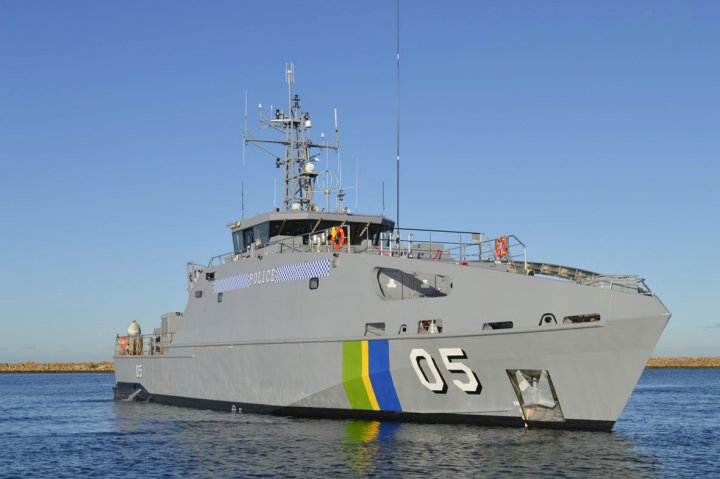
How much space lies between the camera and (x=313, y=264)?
2202 cm

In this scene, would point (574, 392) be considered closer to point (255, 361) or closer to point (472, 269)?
point (472, 269)

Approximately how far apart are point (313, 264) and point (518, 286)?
21.1 feet

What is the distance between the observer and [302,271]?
22.3 meters

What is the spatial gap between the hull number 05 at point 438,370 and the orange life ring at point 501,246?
2928 millimetres

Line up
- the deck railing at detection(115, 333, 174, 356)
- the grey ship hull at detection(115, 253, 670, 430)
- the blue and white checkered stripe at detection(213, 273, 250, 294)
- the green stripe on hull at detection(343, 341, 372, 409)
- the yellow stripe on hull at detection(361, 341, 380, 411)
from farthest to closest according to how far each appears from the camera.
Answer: the deck railing at detection(115, 333, 174, 356), the blue and white checkered stripe at detection(213, 273, 250, 294), the green stripe on hull at detection(343, 341, 372, 409), the yellow stripe on hull at detection(361, 341, 380, 411), the grey ship hull at detection(115, 253, 670, 430)

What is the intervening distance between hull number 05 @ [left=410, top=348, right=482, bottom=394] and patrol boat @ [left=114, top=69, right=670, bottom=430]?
31mm

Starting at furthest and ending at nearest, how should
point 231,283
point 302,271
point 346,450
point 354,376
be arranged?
1. point 231,283
2. point 302,271
3. point 354,376
4. point 346,450

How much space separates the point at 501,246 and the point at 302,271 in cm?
569

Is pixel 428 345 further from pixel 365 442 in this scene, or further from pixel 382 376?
pixel 365 442

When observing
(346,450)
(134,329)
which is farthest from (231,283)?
(134,329)

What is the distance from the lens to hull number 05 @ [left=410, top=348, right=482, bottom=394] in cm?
1838

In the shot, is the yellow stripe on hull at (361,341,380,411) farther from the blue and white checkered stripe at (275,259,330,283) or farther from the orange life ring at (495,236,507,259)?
the orange life ring at (495,236,507,259)

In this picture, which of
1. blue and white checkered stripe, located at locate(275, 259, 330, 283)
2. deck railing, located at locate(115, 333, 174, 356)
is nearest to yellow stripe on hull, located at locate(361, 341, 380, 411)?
blue and white checkered stripe, located at locate(275, 259, 330, 283)

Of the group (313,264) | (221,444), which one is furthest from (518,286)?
(221,444)
